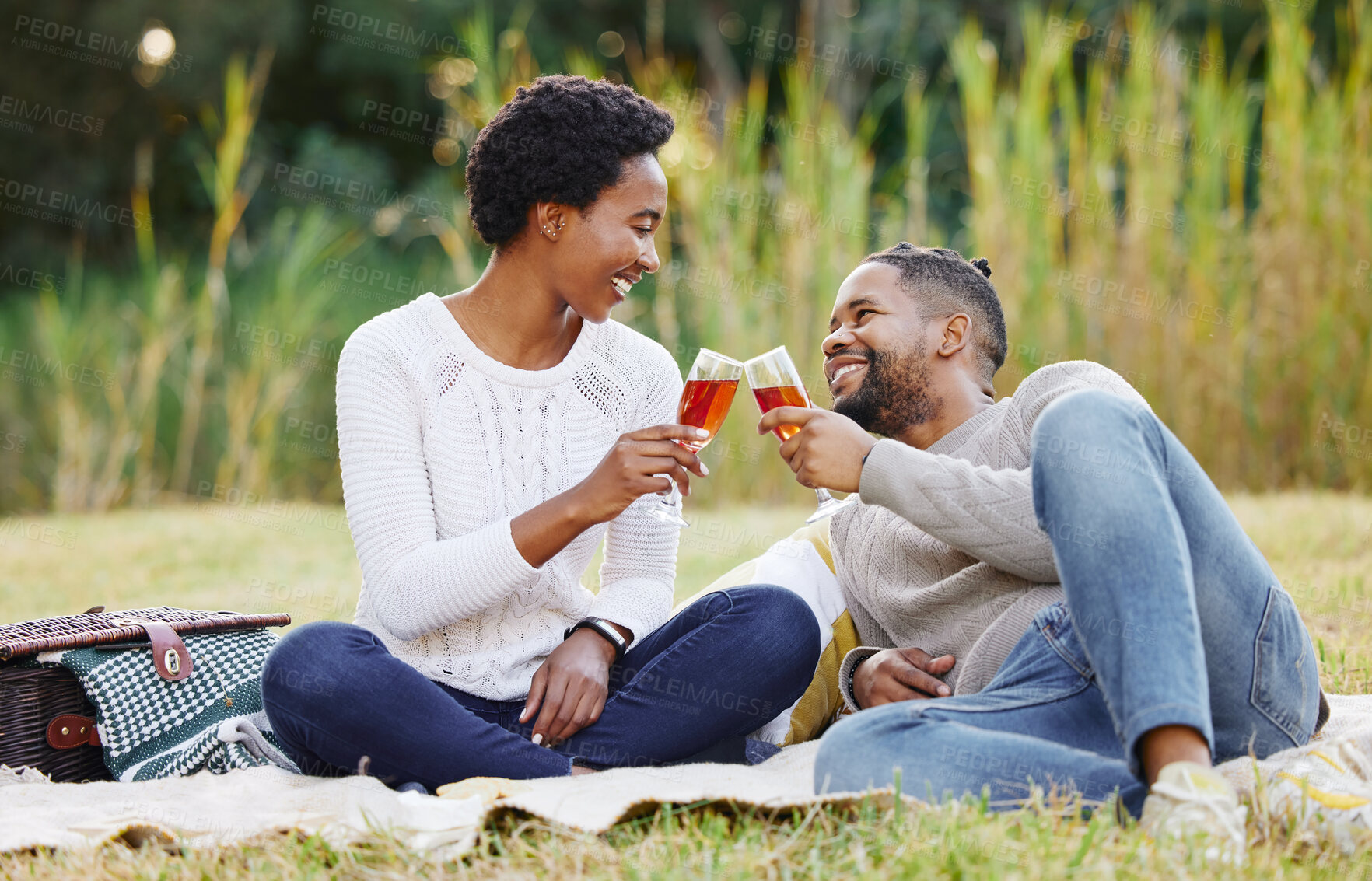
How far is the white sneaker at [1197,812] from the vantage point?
1.75 metres

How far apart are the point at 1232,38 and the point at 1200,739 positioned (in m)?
10.7

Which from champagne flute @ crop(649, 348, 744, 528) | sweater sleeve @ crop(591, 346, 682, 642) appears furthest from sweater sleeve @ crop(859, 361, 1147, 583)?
sweater sleeve @ crop(591, 346, 682, 642)

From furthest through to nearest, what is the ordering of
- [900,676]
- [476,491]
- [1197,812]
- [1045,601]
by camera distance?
[476,491] → [900,676] → [1045,601] → [1197,812]

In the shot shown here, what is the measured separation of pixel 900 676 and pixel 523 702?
787 mm

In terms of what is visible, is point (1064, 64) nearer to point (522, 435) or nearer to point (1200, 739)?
point (522, 435)

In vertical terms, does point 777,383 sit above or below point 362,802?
above

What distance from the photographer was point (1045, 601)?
2.46 metres

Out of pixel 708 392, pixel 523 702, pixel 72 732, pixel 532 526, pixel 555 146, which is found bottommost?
pixel 72 732

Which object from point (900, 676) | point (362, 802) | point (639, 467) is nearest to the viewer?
point (362, 802)

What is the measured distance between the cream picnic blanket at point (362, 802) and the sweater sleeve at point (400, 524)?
0.35 metres

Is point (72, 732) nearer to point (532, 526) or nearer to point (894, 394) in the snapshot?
point (532, 526)

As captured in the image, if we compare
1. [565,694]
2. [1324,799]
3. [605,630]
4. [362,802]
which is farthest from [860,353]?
[362,802]

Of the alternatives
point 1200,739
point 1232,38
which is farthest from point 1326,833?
point 1232,38

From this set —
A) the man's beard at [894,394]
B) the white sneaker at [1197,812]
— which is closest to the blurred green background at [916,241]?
the man's beard at [894,394]
